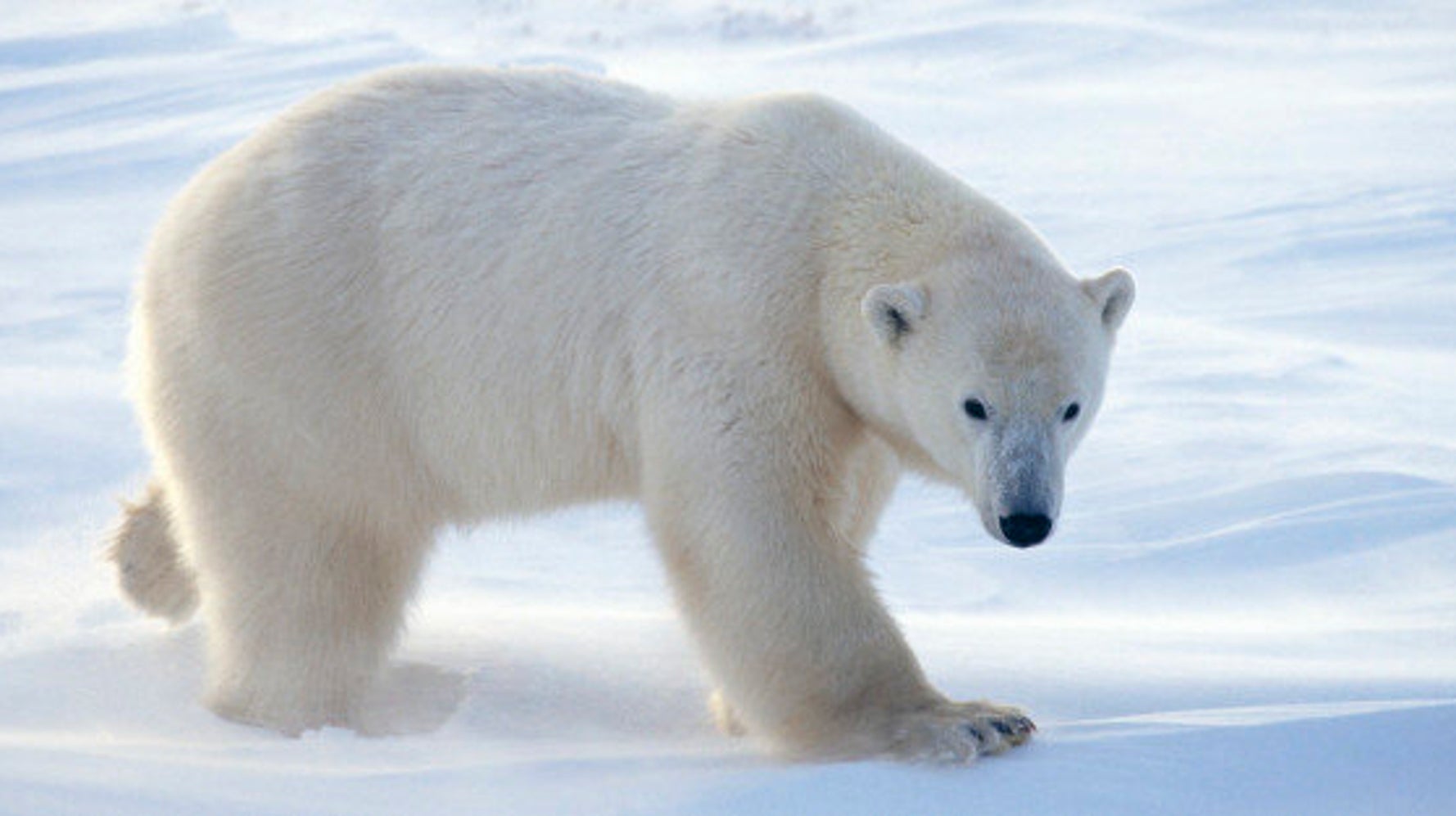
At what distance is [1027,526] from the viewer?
375 cm

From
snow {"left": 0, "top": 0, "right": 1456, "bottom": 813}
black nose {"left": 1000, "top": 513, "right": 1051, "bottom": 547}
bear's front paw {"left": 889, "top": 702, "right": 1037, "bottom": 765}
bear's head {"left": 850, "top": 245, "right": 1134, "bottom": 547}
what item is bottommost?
snow {"left": 0, "top": 0, "right": 1456, "bottom": 813}

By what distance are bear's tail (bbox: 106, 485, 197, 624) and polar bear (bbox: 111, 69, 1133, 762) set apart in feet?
0.30

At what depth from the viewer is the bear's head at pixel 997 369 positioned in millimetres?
3805

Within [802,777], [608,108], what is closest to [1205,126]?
[608,108]

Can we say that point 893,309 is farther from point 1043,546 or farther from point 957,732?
point 1043,546

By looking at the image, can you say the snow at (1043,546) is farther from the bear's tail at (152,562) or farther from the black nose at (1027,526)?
the black nose at (1027,526)

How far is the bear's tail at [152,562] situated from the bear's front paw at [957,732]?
2166 millimetres

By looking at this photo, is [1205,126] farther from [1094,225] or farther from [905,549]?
[905,549]

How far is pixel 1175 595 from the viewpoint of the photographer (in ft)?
18.7

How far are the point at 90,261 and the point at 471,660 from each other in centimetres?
570

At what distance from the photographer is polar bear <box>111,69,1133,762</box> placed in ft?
13.0

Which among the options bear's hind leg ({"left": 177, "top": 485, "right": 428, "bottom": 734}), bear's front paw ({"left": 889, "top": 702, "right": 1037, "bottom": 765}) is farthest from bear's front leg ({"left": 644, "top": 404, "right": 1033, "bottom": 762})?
bear's hind leg ({"left": 177, "top": 485, "right": 428, "bottom": 734})

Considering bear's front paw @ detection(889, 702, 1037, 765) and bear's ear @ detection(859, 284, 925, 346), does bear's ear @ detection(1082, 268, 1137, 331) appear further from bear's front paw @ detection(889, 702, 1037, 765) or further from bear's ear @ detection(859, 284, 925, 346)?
bear's front paw @ detection(889, 702, 1037, 765)

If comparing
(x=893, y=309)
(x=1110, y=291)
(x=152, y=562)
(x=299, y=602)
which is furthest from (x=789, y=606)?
(x=152, y=562)
